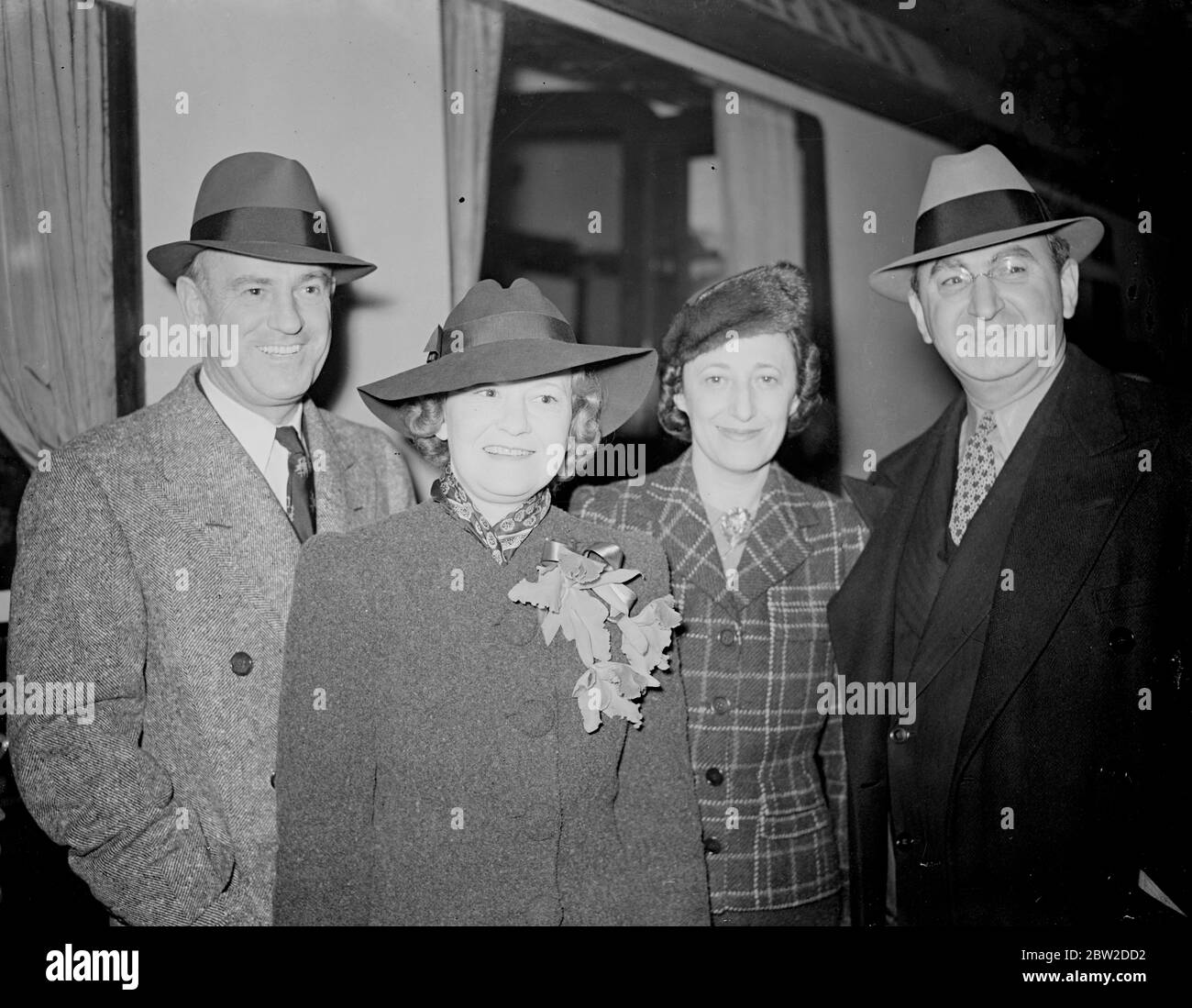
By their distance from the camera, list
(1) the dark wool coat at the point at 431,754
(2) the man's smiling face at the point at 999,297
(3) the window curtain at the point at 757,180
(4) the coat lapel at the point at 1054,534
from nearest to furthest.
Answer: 1. (1) the dark wool coat at the point at 431,754
2. (4) the coat lapel at the point at 1054,534
3. (2) the man's smiling face at the point at 999,297
4. (3) the window curtain at the point at 757,180

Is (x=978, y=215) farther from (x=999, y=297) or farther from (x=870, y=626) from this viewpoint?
(x=870, y=626)

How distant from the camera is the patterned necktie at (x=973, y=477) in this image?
216 centimetres

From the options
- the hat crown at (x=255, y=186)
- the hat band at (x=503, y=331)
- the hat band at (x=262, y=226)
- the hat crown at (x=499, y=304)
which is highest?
the hat crown at (x=255, y=186)

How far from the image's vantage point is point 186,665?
1.92m

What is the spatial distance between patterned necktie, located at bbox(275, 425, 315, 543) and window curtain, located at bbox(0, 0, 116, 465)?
48 cm

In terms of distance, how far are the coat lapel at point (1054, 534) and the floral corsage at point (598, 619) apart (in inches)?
27.2

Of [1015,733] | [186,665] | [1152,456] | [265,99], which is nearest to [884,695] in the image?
[1015,733]

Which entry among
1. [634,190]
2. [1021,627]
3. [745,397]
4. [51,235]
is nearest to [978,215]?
[745,397]

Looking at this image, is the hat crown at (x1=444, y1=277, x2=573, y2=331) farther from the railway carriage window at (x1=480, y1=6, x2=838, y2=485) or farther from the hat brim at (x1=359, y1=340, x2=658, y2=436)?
the railway carriage window at (x1=480, y1=6, x2=838, y2=485)

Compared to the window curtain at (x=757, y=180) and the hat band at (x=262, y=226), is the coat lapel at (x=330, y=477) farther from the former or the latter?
the window curtain at (x=757, y=180)

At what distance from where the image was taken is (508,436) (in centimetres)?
183

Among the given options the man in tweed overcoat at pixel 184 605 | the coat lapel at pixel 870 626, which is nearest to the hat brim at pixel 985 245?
the coat lapel at pixel 870 626

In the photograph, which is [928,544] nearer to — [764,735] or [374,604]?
[764,735]
